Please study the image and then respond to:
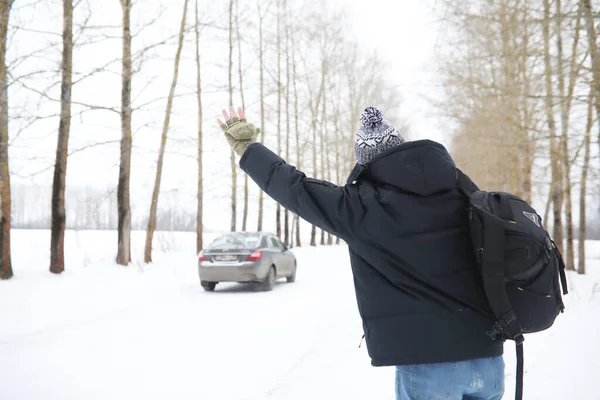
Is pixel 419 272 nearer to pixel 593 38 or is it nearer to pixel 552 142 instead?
pixel 593 38

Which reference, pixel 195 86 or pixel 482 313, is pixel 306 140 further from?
pixel 482 313

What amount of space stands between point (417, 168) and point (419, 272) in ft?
1.34

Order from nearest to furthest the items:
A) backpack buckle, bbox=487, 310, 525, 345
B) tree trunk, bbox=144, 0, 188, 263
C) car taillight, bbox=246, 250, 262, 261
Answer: backpack buckle, bbox=487, 310, 525, 345
car taillight, bbox=246, 250, 262, 261
tree trunk, bbox=144, 0, 188, 263

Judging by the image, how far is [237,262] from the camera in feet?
39.7

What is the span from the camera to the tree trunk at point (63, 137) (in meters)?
12.4

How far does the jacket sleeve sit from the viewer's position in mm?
1928

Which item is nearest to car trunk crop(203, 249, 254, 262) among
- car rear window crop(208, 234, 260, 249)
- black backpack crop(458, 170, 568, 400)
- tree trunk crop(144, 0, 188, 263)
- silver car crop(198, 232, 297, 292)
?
silver car crop(198, 232, 297, 292)

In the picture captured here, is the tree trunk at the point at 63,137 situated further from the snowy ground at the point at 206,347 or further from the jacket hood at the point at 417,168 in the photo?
the jacket hood at the point at 417,168

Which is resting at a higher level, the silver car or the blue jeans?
the blue jeans

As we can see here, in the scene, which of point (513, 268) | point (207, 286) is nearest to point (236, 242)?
point (207, 286)

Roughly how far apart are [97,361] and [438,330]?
198 inches

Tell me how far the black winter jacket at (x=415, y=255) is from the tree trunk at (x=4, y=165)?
11.1m

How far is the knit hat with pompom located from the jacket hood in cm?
18

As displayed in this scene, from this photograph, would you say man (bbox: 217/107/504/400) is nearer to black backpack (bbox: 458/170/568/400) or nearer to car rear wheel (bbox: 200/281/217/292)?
black backpack (bbox: 458/170/568/400)
